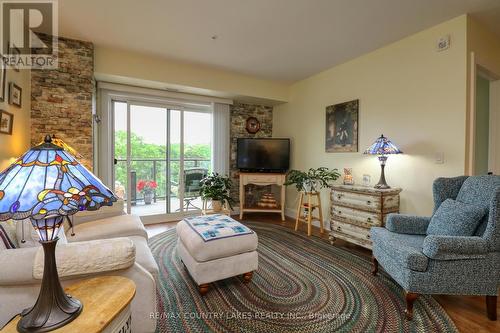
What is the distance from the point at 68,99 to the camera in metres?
2.95

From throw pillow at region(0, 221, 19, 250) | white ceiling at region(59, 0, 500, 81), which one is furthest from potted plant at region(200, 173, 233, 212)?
throw pillow at region(0, 221, 19, 250)

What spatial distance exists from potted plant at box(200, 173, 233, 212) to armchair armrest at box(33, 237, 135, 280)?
2.74m

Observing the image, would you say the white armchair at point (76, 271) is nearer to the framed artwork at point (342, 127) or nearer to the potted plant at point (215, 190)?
the potted plant at point (215, 190)

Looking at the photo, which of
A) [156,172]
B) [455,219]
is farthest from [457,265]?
[156,172]

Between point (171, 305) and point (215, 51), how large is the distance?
301 cm

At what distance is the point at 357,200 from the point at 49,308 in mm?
2790

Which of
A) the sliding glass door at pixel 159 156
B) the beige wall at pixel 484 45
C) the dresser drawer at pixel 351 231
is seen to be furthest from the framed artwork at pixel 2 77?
the beige wall at pixel 484 45

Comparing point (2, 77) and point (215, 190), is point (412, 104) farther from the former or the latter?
point (2, 77)

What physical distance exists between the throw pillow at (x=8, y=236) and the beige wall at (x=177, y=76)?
2.49 m

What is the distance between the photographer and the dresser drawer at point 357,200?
8.52 feet

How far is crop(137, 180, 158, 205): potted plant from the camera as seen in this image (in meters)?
4.02

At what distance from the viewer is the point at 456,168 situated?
93.9 inches

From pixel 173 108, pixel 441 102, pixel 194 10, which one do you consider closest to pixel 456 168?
pixel 441 102

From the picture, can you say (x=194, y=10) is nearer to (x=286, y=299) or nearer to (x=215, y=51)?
(x=215, y=51)
